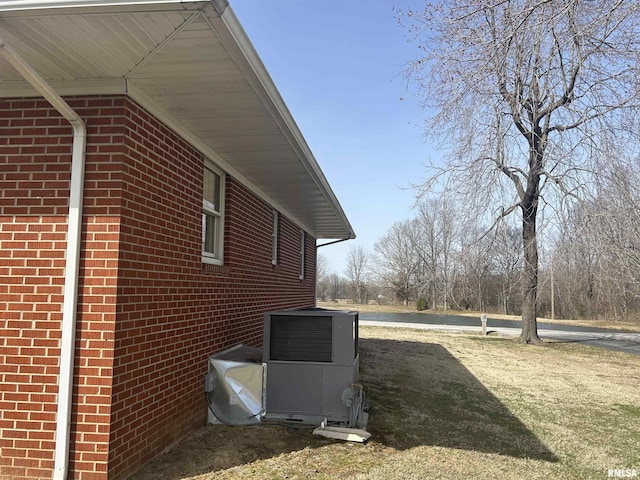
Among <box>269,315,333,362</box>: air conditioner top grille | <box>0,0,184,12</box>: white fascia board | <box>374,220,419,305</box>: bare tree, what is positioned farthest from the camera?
<box>374,220,419,305</box>: bare tree

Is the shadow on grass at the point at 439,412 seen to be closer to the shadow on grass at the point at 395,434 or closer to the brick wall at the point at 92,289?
the shadow on grass at the point at 395,434

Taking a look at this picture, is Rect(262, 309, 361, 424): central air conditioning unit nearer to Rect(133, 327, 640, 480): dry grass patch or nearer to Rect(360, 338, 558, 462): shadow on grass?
Rect(133, 327, 640, 480): dry grass patch

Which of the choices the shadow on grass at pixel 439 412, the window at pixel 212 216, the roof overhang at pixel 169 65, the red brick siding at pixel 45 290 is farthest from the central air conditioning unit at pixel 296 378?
the roof overhang at pixel 169 65

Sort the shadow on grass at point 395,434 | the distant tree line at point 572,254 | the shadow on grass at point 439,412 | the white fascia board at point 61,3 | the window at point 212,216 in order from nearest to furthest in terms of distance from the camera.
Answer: the white fascia board at point 61,3
the shadow on grass at point 395,434
the shadow on grass at point 439,412
the window at point 212,216
the distant tree line at point 572,254

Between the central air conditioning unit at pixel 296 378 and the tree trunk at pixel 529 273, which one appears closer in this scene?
the central air conditioning unit at pixel 296 378

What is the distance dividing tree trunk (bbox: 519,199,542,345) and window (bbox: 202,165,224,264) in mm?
7399

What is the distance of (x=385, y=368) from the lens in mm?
9477

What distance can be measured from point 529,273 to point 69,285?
12542mm

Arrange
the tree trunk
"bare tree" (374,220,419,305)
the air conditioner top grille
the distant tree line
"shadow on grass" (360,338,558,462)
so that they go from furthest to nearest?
1. "bare tree" (374,220,419,305)
2. the tree trunk
3. the distant tree line
4. the air conditioner top grille
5. "shadow on grass" (360,338,558,462)

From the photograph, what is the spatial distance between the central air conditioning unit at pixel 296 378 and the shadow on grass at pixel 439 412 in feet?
2.09

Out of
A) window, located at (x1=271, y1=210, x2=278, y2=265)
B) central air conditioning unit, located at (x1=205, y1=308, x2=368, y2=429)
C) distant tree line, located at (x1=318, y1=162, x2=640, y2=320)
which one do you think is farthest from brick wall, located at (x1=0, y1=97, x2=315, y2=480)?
distant tree line, located at (x1=318, y1=162, x2=640, y2=320)

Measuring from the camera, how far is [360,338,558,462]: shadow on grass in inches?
196

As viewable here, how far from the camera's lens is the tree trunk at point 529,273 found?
12.1 metres

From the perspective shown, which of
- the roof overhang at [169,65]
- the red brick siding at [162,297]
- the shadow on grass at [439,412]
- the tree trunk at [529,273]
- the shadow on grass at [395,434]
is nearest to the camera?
the roof overhang at [169,65]
